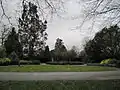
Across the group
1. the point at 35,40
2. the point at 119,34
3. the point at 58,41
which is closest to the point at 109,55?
the point at 35,40

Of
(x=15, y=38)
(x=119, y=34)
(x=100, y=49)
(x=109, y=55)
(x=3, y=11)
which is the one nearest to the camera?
(x=3, y=11)

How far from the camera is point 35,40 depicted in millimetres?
52031

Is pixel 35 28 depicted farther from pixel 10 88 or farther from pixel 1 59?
pixel 10 88

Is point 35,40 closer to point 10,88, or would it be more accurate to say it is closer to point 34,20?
point 34,20

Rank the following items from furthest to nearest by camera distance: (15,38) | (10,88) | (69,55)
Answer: (69,55) < (15,38) < (10,88)

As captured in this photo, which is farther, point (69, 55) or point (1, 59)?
point (69, 55)

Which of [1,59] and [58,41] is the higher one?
[58,41]

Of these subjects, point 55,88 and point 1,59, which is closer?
point 55,88

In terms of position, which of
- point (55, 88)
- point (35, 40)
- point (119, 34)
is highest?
point (35, 40)

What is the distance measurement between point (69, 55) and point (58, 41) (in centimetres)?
2754

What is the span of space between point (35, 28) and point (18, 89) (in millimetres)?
45012

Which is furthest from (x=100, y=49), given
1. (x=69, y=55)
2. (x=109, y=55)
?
(x=69, y=55)

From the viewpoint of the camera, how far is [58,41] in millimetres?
78000

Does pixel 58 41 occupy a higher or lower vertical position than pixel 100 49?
higher
